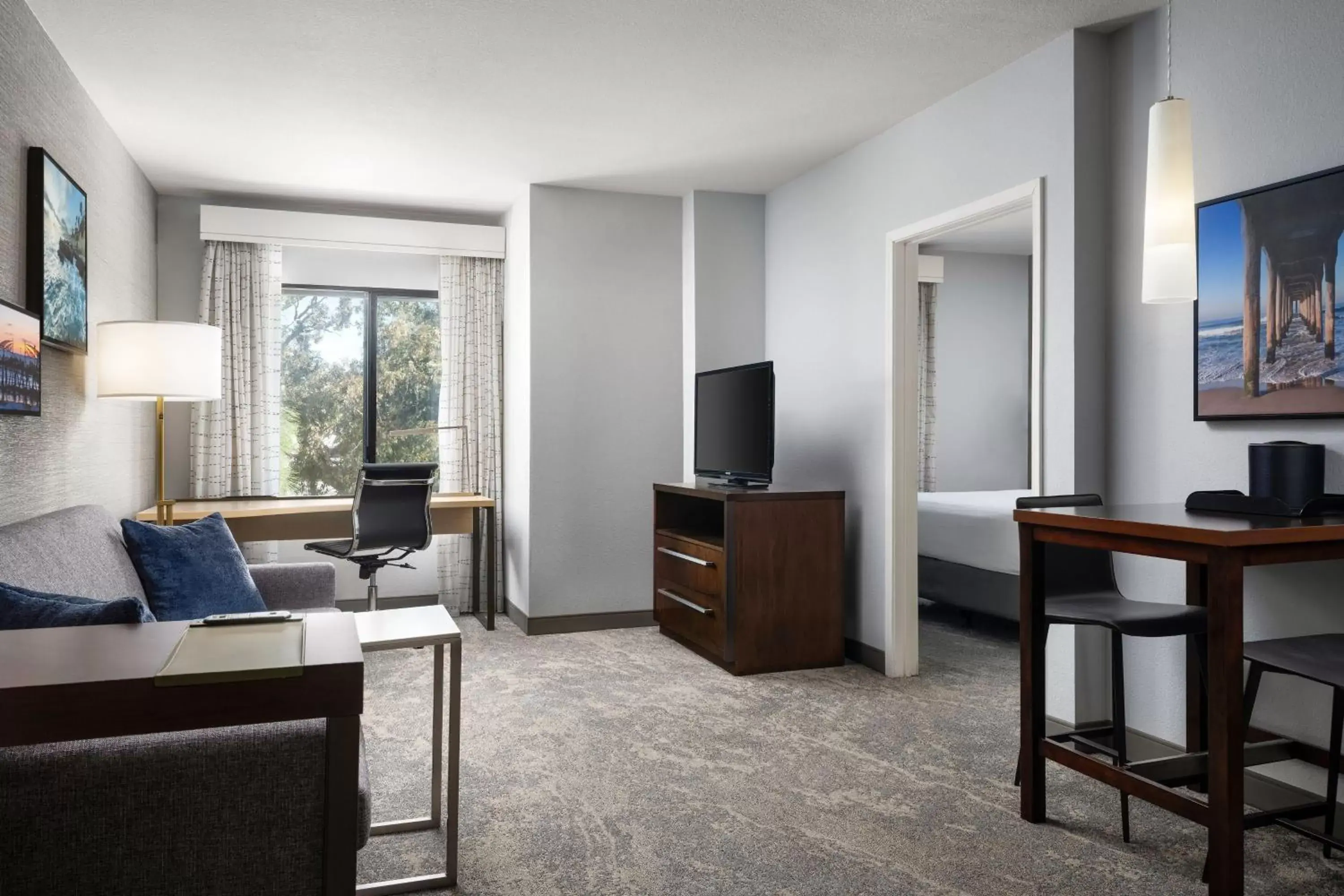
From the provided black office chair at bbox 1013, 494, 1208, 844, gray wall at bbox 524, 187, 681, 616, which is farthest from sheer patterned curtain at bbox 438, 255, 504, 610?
black office chair at bbox 1013, 494, 1208, 844

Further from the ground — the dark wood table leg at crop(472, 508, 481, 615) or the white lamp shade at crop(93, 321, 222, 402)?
the white lamp shade at crop(93, 321, 222, 402)

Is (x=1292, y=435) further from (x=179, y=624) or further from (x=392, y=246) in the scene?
(x=392, y=246)

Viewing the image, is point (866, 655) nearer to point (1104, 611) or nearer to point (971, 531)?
point (971, 531)

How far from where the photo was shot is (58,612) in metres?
1.70

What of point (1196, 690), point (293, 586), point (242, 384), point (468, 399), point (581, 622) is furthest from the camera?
point (468, 399)

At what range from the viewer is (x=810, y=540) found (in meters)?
4.21

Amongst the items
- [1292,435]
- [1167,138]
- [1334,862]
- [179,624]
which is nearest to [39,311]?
[179,624]

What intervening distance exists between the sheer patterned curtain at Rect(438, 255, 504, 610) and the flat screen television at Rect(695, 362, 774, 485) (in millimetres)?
1423

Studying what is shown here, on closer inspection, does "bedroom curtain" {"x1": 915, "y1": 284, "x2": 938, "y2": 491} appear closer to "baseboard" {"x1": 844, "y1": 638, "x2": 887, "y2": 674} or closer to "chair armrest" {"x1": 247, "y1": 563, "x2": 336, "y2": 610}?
"baseboard" {"x1": 844, "y1": 638, "x2": 887, "y2": 674}

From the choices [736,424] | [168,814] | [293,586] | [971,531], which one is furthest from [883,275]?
[168,814]

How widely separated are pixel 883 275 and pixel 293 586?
9.11 feet

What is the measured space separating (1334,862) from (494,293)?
4.83 meters

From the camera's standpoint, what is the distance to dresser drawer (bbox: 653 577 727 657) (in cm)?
423

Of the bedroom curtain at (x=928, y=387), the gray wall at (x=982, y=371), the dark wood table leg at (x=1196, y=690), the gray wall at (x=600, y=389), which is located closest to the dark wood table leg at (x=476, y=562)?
the gray wall at (x=600, y=389)
